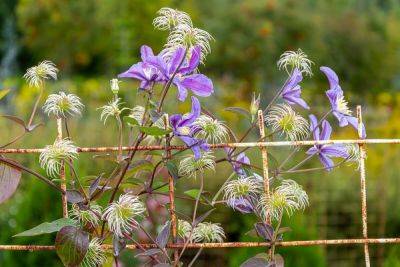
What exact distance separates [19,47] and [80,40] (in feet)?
13.7

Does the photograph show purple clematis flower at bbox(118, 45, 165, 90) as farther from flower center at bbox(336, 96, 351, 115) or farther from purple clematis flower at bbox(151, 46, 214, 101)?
flower center at bbox(336, 96, 351, 115)

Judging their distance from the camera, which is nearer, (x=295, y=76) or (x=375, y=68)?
(x=295, y=76)

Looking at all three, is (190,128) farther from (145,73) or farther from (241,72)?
(241,72)

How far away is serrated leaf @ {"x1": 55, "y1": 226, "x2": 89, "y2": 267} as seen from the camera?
1367 millimetres

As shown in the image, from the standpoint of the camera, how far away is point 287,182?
4.74ft

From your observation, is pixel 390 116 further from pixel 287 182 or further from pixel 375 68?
pixel 375 68

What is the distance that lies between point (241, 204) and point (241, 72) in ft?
45.1

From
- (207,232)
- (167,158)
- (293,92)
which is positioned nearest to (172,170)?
(167,158)

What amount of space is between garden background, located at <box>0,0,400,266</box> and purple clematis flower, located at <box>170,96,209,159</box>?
148 cm

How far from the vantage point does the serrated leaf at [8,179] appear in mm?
1420

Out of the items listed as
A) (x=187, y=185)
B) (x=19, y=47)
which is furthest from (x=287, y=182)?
(x=19, y=47)

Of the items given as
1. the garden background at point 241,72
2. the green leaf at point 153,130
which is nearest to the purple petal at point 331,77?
the green leaf at point 153,130

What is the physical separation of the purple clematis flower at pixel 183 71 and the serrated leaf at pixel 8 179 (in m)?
0.30

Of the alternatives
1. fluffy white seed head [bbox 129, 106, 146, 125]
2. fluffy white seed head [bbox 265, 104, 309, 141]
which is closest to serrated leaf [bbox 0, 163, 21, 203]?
fluffy white seed head [bbox 129, 106, 146, 125]
